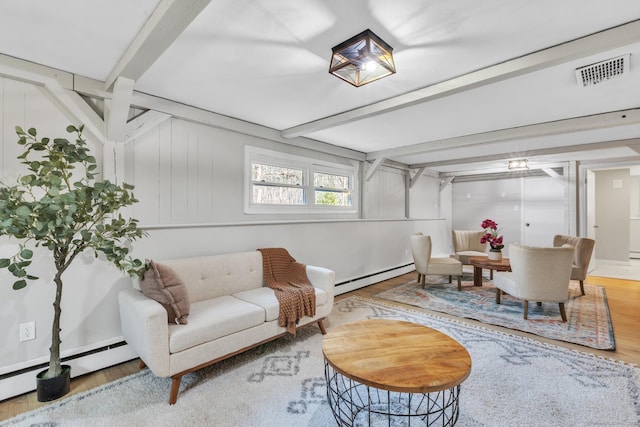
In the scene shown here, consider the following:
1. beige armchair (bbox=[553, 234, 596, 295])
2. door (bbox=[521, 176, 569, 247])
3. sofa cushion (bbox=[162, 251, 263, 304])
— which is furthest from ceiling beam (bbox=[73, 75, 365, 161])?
door (bbox=[521, 176, 569, 247])

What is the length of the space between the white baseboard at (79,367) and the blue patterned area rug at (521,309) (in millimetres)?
3019

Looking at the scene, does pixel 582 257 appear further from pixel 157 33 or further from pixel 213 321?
pixel 157 33

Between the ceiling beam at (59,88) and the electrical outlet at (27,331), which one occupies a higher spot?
the ceiling beam at (59,88)

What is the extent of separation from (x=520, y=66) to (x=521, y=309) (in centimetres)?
291

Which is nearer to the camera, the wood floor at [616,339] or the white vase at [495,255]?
the wood floor at [616,339]

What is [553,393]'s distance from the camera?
196cm

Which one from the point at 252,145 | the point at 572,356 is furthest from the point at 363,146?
the point at 572,356

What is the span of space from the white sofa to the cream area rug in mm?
174

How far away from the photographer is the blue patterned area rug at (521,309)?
2.89 metres

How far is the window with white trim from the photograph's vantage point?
3.59 m

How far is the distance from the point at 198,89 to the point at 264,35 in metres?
1.04

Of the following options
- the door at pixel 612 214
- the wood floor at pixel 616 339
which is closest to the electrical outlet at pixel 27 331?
the wood floor at pixel 616 339

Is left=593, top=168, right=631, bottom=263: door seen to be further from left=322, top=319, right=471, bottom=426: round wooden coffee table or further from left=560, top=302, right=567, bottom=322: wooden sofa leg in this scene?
left=322, top=319, right=471, bottom=426: round wooden coffee table

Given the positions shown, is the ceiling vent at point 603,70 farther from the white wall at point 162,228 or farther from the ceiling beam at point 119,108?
the ceiling beam at point 119,108
